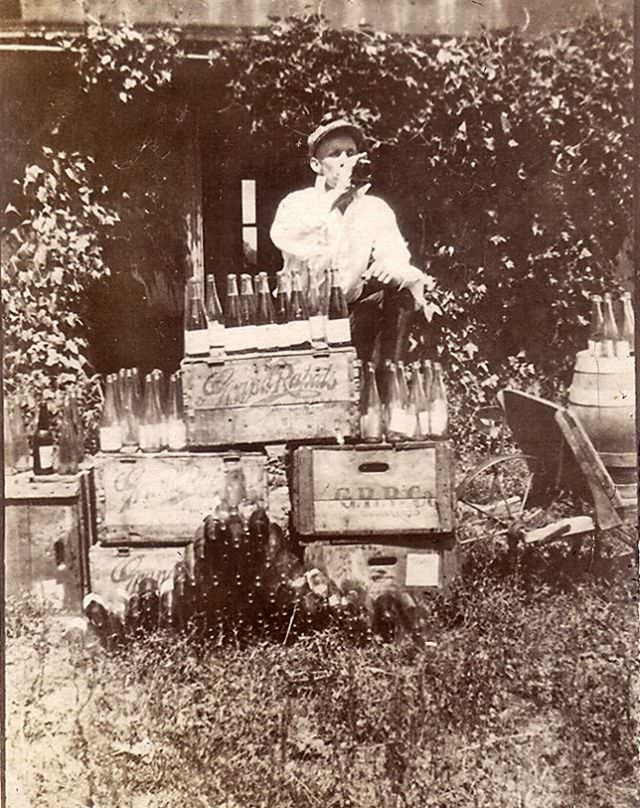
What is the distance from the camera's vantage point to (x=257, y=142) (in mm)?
3916

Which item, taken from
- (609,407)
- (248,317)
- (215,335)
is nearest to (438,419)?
(609,407)

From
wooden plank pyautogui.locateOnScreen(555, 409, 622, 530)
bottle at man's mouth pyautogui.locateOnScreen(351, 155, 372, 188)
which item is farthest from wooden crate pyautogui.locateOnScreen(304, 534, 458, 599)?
bottle at man's mouth pyautogui.locateOnScreen(351, 155, 372, 188)

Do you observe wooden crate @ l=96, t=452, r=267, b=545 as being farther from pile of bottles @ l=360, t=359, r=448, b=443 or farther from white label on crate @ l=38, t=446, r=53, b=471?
pile of bottles @ l=360, t=359, r=448, b=443

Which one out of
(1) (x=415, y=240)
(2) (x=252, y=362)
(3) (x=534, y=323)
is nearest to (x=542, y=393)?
(3) (x=534, y=323)

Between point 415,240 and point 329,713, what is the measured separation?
6.97ft

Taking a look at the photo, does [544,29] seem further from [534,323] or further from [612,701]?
[612,701]

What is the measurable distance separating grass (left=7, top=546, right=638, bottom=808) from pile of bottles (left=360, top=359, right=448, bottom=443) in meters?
0.63

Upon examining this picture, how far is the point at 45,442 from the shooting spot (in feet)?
13.0

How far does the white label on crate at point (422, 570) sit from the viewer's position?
157 inches

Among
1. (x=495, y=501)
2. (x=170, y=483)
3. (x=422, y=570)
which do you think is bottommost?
(x=422, y=570)

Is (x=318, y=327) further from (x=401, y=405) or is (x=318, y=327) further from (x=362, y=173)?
(x=362, y=173)

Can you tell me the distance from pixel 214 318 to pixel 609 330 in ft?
5.83

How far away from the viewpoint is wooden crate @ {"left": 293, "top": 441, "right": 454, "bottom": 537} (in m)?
3.97

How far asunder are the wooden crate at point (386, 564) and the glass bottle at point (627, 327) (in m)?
1.17
